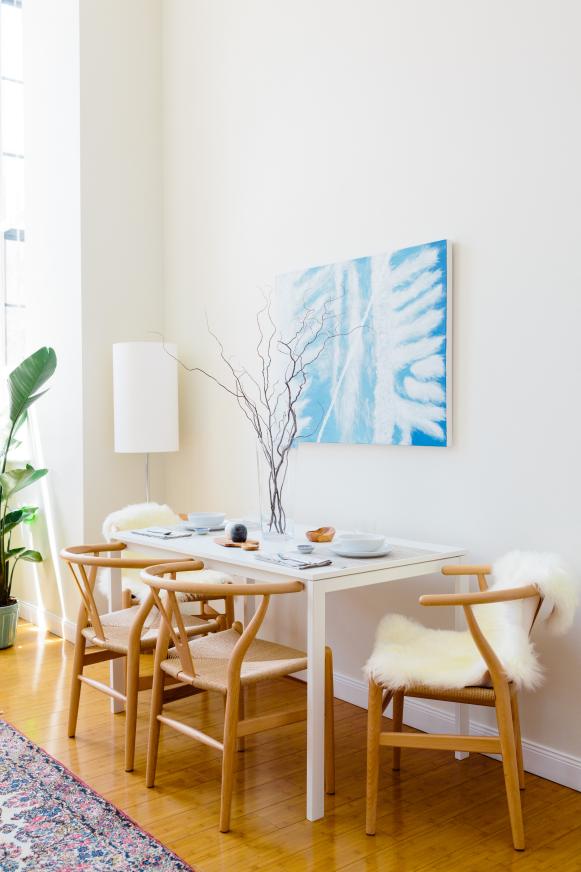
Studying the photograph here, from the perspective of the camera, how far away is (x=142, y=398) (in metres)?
4.14

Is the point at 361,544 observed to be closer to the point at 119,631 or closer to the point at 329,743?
the point at 329,743

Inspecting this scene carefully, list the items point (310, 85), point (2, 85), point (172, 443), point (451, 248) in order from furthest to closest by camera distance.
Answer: point (2, 85)
point (172, 443)
point (310, 85)
point (451, 248)

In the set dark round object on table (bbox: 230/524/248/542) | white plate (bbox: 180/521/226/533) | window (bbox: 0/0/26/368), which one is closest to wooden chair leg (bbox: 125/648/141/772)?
dark round object on table (bbox: 230/524/248/542)

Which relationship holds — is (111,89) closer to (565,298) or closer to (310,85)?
(310,85)

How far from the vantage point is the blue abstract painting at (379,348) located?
309 centimetres

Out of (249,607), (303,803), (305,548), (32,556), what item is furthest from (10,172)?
(303,803)

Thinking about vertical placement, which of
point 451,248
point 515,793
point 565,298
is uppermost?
point 451,248

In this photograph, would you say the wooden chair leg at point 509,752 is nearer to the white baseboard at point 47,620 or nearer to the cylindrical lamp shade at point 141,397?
the cylindrical lamp shade at point 141,397

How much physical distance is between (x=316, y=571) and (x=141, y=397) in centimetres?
196

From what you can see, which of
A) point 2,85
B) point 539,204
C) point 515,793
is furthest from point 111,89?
point 515,793

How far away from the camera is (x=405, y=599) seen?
3.30 metres

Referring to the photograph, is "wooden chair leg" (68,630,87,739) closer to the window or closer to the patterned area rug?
the patterned area rug

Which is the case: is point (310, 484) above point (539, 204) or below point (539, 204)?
below

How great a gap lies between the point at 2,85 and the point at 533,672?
493 cm
